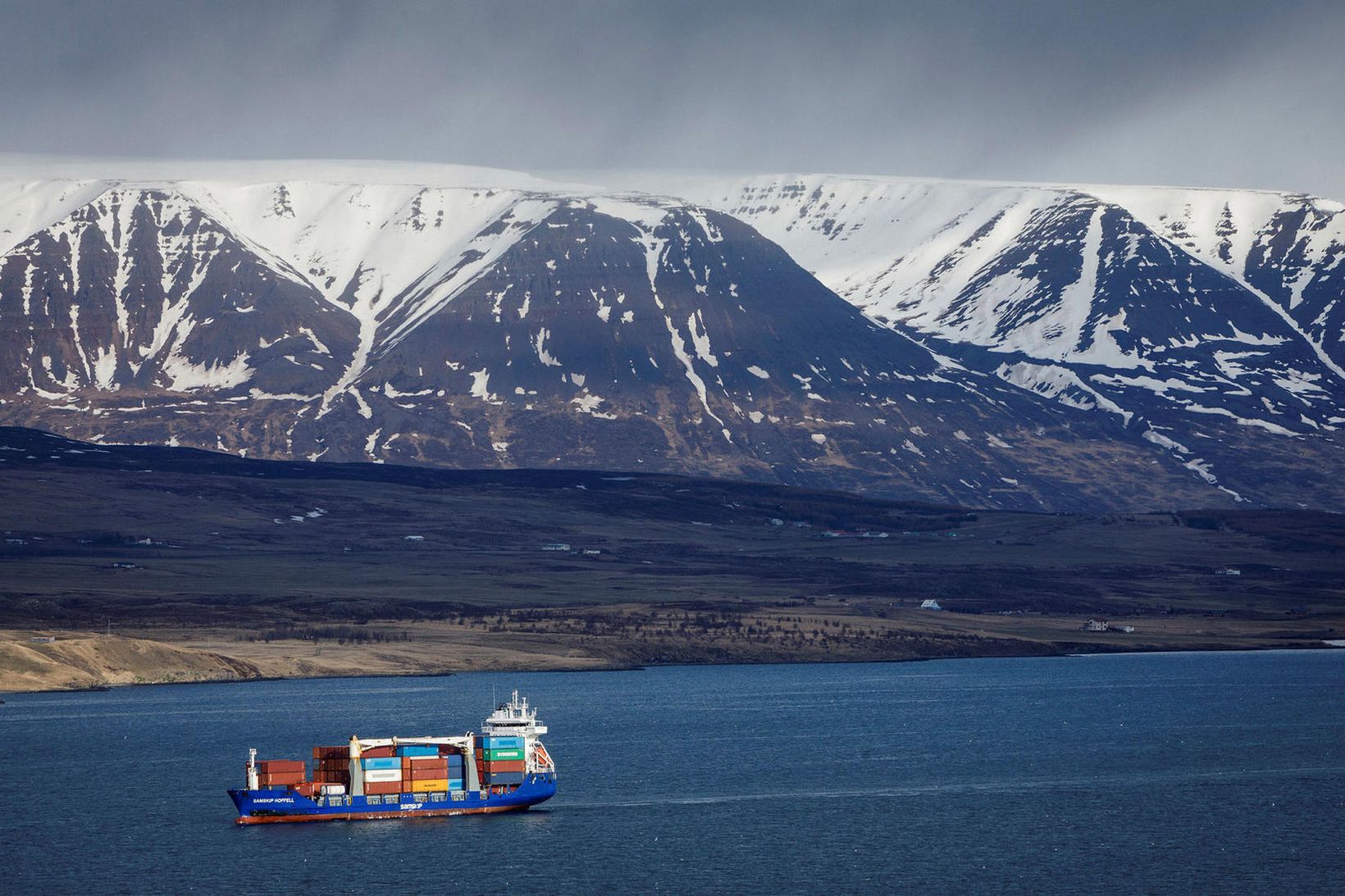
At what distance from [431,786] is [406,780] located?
1205mm

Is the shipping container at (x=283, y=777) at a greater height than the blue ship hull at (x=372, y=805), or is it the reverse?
the shipping container at (x=283, y=777)

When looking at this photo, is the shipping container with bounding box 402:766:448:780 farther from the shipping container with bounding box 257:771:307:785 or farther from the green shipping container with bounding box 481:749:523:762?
the shipping container with bounding box 257:771:307:785

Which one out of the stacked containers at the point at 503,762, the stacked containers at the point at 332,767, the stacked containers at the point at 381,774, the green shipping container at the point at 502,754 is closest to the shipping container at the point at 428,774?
the stacked containers at the point at 381,774

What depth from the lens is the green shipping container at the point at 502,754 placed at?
9594 centimetres

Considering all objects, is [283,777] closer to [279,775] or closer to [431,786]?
[279,775]

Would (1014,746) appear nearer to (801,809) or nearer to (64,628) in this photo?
(801,809)

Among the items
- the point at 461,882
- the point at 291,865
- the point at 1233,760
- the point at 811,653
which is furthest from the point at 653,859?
the point at 811,653

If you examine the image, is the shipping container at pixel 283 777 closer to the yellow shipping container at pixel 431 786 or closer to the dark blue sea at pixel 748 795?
the dark blue sea at pixel 748 795

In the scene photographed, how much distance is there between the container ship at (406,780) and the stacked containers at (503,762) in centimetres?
4

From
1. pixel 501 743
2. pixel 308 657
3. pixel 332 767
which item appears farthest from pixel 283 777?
pixel 308 657

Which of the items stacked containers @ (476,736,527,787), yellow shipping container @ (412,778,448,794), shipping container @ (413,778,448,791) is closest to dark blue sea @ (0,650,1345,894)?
yellow shipping container @ (412,778,448,794)

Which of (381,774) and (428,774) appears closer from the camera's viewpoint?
(381,774)

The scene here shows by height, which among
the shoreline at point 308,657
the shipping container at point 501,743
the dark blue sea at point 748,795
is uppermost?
the shoreline at point 308,657

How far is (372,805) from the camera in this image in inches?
3716
